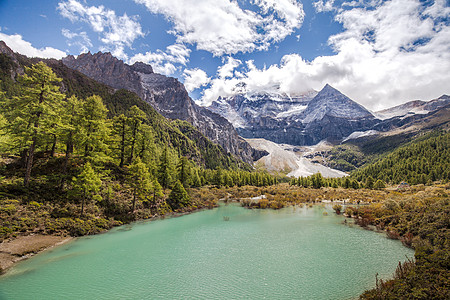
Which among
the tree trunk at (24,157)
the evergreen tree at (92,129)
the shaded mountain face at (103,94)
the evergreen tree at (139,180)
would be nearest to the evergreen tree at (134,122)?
the evergreen tree at (92,129)

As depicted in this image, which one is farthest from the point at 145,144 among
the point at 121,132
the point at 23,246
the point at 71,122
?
the point at 23,246

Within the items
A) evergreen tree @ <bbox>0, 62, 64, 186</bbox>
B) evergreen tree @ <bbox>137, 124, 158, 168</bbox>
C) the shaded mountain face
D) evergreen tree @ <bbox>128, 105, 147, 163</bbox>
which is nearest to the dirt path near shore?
evergreen tree @ <bbox>0, 62, 64, 186</bbox>

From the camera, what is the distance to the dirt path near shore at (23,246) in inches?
693

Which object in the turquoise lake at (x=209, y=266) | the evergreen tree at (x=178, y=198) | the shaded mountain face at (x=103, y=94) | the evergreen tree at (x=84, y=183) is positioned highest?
the shaded mountain face at (x=103, y=94)

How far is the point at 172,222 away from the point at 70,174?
56.3 ft

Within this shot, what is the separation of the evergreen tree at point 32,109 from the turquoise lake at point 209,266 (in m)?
14.2

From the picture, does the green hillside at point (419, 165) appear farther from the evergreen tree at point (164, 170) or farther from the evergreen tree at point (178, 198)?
the evergreen tree at point (164, 170)

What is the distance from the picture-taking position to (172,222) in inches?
1396

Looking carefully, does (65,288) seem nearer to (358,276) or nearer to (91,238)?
(91,238)

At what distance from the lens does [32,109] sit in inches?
1015

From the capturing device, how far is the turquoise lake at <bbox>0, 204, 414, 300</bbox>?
45.7 ft

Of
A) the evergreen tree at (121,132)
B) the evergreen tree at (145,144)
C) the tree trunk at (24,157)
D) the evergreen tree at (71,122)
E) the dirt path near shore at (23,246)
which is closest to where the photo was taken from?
the dirt path near shore at (23,246)

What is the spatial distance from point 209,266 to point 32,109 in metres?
27.7

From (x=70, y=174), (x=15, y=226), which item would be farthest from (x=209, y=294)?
(x=70, y=174)
